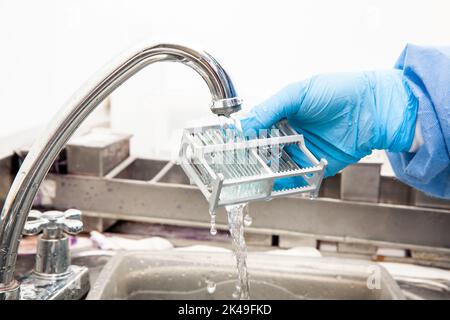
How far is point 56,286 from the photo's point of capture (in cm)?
111

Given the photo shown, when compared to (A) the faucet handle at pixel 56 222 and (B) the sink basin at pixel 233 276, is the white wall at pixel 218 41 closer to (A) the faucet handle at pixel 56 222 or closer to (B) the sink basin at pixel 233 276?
(B) the sink basin at pixel 233 276

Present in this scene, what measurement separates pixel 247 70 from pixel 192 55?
57.5 inches

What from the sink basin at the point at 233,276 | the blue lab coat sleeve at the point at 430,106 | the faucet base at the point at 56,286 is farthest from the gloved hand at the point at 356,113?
the faucet base at the point at 56,286

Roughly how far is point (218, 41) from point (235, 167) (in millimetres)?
1481

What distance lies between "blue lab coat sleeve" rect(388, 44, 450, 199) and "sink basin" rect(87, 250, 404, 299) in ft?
1.21

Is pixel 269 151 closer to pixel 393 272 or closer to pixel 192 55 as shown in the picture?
pixel 192 55

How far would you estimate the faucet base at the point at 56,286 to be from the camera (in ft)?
3.49

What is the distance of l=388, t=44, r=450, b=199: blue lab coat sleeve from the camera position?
0.98 m

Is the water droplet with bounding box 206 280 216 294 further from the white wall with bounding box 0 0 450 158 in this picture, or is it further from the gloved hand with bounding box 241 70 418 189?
the white wall with bounding box 0 0 450 158

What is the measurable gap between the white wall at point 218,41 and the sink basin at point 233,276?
667 millimetres

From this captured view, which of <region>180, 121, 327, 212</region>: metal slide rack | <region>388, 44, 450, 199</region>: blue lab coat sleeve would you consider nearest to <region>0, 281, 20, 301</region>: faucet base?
<region>180, 121, 327, 212</region>: metal slide rack

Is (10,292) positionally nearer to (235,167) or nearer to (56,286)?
(56,286)

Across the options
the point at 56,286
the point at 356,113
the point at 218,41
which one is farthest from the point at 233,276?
the point at 218,41
